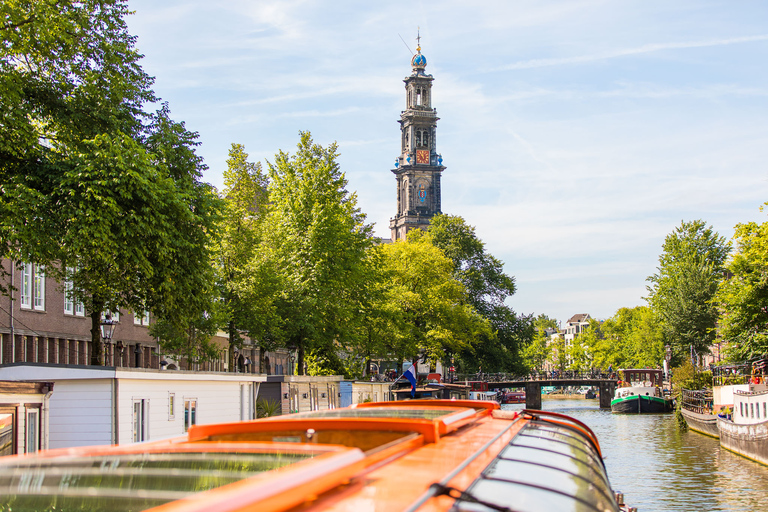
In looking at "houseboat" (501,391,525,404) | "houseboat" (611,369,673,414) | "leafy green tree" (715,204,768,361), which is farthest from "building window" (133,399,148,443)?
"houseboat" (501,391,525,404)

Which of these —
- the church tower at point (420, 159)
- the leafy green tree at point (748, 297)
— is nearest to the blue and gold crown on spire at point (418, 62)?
the church tower at point (420, 159)

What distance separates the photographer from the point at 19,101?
2200 centimetres

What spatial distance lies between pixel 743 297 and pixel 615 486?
1878cm

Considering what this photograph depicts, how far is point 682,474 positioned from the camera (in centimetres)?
3027

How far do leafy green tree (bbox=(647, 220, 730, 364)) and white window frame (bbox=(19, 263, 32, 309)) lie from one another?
4905 centimetres

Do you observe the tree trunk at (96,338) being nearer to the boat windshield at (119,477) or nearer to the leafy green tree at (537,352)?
the boat windshield at (119,477)

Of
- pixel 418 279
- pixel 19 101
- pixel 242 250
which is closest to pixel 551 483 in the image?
pixel 19 101

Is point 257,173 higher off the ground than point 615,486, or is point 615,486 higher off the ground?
point 257,173

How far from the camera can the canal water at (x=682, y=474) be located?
79.3 feet

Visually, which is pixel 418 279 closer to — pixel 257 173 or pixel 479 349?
pixel 479 349

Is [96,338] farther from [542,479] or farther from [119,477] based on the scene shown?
[119,477]

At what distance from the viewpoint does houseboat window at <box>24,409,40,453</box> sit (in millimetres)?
16641

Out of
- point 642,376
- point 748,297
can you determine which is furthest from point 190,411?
point 642,376

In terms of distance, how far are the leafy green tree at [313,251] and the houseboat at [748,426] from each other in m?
17.5
